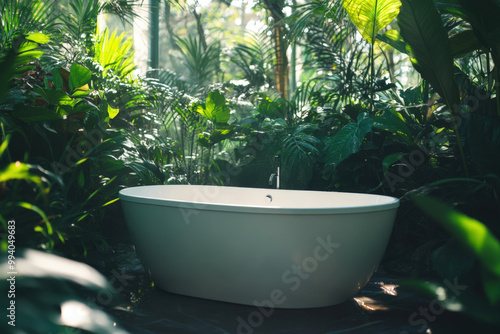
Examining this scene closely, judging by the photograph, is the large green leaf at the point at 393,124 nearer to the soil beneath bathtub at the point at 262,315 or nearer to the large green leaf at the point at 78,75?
the soil beneath bathtub at the point at 262,315

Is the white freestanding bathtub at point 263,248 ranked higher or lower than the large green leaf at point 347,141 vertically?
lower

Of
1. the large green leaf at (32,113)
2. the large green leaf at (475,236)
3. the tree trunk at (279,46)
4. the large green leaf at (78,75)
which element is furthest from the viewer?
the tree trunk at (279,46)

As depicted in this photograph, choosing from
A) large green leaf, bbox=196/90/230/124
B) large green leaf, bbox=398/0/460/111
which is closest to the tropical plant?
large green leaf, bbox=398/0/460/111

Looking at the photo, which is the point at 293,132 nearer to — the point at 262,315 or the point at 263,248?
the point at 263,248

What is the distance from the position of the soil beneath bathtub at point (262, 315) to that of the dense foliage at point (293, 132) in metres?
0.22

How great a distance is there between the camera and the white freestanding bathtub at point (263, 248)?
1.78 metres

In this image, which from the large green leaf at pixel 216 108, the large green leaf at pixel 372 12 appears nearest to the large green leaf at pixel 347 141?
the large green leaf at pixel 372 12

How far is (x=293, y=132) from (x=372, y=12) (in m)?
0.99

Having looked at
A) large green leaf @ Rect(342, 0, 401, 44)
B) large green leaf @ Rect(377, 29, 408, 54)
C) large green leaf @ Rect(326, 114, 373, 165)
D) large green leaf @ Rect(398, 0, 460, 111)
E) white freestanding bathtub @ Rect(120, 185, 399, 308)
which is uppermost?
large green leaf @ Rect(342, 0, 401, 44)

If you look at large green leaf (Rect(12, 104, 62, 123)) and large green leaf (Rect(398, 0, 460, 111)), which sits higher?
large green leaf (Rect(398, 0, 460, 111))

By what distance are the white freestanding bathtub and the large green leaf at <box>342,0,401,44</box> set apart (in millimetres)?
1497

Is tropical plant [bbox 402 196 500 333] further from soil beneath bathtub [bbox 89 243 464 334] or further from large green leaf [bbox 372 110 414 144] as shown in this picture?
large green leaf [bbox 372 110 414 144]

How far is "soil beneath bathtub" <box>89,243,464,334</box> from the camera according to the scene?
67.9 inches

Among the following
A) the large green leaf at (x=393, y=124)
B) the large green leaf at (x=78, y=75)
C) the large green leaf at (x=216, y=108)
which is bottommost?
the large green leaf at (x=393, y=124)
